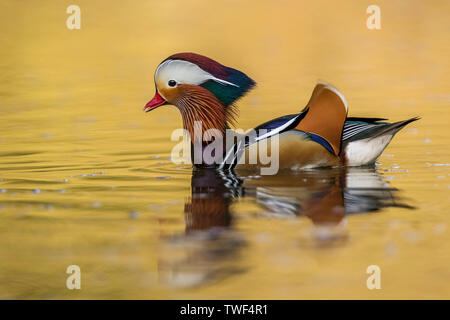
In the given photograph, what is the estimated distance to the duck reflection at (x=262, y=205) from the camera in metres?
4.73

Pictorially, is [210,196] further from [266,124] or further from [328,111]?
[328,111]

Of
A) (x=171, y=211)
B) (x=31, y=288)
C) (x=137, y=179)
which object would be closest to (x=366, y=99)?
(x=137, y=179)

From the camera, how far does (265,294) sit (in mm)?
4258

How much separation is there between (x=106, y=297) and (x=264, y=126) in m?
3.37

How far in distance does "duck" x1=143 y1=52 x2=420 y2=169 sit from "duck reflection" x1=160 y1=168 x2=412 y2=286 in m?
0.14

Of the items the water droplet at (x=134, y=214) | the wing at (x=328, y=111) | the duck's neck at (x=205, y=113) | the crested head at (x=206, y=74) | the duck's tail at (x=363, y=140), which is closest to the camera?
the water droplet at (x=134, y=214)

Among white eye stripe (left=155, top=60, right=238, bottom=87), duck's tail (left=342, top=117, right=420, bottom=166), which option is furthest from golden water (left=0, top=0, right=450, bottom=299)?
white eye stripe (left=155, top=60, right=238, bottom=87)

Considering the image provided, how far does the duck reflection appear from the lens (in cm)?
473

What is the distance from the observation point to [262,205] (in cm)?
603

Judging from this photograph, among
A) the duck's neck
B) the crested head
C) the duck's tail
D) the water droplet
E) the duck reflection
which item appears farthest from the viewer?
the duck's neck

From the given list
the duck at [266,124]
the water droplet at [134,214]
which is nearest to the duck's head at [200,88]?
the duck at [266,124]

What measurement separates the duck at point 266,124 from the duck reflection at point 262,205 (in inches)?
5.4

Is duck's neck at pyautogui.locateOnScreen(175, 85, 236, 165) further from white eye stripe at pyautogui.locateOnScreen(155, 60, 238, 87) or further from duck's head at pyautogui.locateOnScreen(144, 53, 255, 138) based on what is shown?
white eye stripe at pyautogui.locateOnScreen(155, 60, 238, 87)

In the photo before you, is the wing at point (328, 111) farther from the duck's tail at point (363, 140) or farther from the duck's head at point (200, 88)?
the duck's head at point (200, 88)
